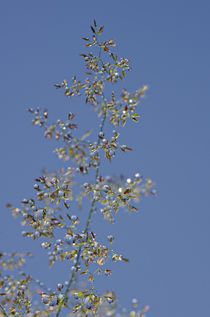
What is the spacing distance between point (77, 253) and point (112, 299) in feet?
2.61

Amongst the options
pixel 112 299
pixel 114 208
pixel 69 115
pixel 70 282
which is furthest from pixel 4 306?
pixel 69 115

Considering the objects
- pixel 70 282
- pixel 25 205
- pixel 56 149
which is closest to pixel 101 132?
pixel 56 149

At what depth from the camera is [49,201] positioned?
7.97m

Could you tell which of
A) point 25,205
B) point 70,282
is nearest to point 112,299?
point 70,282

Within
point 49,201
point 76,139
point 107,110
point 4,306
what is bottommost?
point 4,306

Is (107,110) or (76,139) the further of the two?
(107,110)

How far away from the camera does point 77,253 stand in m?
7.97

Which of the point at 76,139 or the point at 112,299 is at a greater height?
the point at 76,139

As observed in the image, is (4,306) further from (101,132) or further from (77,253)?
(101,132)

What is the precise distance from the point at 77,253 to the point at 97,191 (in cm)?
93

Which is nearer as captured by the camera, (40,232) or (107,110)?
(40,232)

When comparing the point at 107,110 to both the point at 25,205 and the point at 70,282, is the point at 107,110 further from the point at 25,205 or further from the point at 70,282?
the point at 70,282

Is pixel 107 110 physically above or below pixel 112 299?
above

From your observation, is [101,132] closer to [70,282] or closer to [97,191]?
[97,191]
